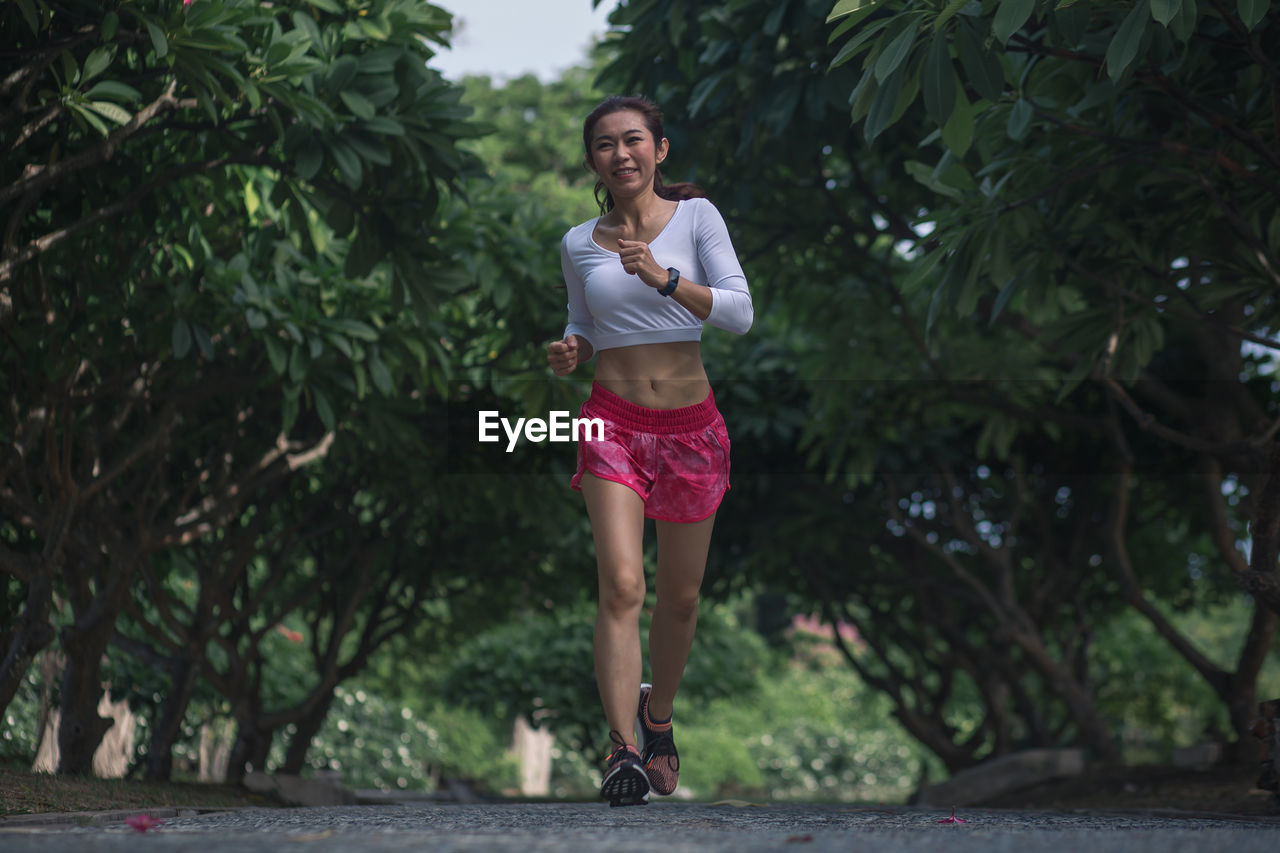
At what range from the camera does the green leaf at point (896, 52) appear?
359 cm

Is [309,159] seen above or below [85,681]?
above

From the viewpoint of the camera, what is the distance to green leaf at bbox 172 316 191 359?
19.9 feet

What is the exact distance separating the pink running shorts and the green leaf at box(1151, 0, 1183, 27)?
1687mm

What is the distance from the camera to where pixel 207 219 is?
6461 mm

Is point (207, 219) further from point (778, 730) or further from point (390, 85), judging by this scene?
point (778, 730)

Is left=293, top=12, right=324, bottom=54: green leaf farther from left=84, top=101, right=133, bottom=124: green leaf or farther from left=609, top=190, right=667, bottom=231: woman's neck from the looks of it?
left=609, top=190, right=667, bottom=231: woman's neck

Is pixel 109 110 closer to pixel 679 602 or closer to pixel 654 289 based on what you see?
pixel 654 289

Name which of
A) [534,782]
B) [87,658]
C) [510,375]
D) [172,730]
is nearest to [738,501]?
[510,375]

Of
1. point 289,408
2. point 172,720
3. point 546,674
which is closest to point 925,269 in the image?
point 289,408

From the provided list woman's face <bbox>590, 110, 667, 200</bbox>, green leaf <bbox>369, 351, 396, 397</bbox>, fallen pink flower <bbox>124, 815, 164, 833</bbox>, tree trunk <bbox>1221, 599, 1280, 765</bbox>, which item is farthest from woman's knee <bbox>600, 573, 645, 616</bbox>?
tree trunk <bbox>1221, 599, 1280, 765</bbox>

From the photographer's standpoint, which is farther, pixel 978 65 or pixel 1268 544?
pixel 1268 544

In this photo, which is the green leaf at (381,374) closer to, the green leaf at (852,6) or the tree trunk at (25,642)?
the tree trunk at (25,642)

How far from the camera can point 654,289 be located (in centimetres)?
392

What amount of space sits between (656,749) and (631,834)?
144 centimetres
